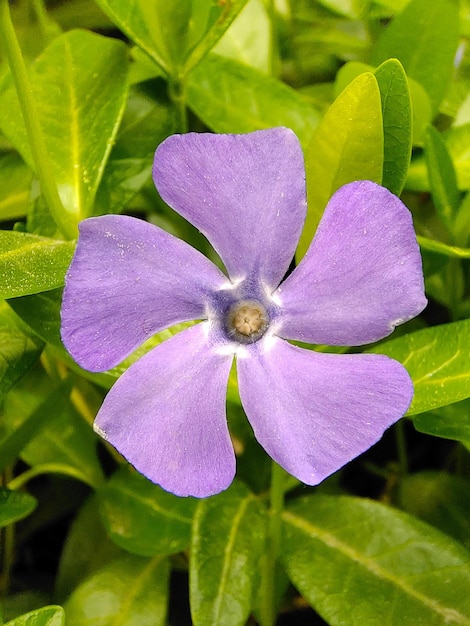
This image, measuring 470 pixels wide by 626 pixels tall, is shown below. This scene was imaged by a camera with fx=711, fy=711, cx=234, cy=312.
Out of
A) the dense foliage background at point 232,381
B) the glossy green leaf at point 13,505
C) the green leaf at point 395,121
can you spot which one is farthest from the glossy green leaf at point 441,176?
the glossy green leaf at point 13,505

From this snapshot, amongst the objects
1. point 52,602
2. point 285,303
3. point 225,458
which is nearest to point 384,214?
point 285,303

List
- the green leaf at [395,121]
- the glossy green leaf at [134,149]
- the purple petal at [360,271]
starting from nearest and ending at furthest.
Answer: the purple petal at [360,271] → the green leaf at [395,121] → the glossy green leaf at [134,149]

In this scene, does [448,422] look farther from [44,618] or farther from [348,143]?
[44,618]

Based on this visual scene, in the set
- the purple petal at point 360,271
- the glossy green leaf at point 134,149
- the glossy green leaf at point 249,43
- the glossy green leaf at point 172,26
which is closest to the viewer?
the purple petal at point 360,271

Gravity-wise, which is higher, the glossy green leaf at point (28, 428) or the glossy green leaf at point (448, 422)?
the glossy green leaf at point (448, 422)

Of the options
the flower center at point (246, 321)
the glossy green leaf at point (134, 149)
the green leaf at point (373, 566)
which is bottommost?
the green leaf at point (373, 566)

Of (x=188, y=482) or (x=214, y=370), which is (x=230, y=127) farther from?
(x=188, y=482)

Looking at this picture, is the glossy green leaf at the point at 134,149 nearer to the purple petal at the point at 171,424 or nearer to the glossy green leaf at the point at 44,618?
the purple petal at the point at 171,424
